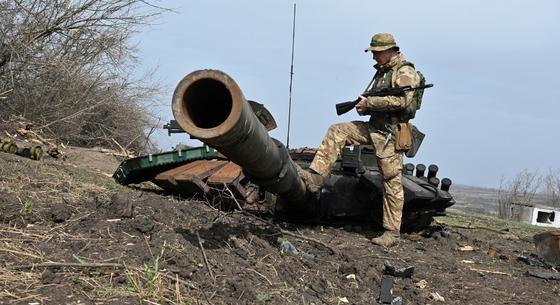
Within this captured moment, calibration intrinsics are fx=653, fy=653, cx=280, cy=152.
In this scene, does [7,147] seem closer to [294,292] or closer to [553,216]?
[294,292]

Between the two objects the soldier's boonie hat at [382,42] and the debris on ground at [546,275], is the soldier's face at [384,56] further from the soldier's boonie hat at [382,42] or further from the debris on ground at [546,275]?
the debris on ground at [546,275]

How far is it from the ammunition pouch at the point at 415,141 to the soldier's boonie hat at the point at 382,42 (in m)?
0.87

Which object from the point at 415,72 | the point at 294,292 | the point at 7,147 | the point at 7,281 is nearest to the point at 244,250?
the point at 294,292

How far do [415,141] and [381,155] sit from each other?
1.57 ft

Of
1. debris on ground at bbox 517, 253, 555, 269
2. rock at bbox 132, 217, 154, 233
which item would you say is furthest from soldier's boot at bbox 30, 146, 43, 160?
debris on ground at bbox 517, 253, 555, 269

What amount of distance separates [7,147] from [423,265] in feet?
18.6

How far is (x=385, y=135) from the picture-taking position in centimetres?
670

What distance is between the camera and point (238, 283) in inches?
157

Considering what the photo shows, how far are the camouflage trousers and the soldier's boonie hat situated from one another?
0.79 metres

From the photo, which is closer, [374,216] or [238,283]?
[238,283]

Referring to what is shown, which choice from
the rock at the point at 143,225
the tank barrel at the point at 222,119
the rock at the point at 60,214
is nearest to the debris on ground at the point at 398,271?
the tank barrel at the point at 222,119

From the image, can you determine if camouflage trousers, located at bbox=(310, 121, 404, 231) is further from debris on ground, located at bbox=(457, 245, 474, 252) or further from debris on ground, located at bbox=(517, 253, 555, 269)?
debris on ground, located at bbox=(517, 253, 555, 269)

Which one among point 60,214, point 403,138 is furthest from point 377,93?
point 60,214

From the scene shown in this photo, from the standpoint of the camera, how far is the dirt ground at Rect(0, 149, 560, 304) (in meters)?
3.61
